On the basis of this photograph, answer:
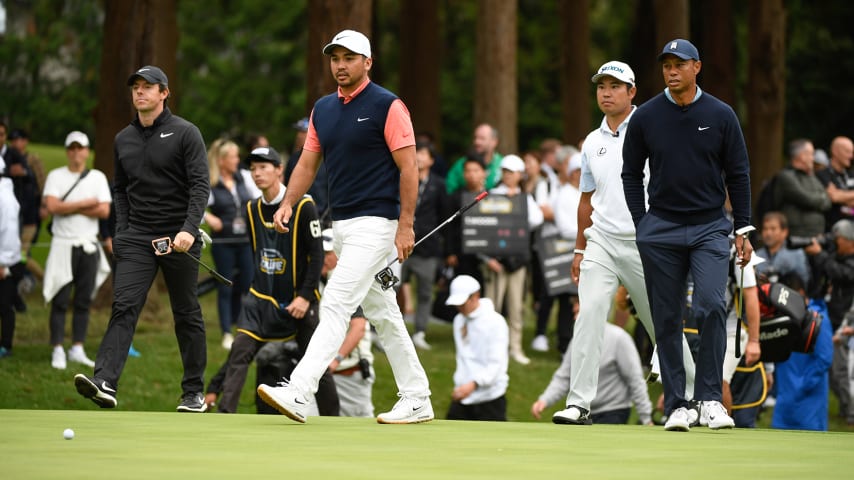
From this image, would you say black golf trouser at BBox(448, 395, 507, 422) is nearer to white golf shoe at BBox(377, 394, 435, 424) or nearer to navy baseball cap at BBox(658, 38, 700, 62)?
white golf shoe at BBox(377, 394, 435, 424)

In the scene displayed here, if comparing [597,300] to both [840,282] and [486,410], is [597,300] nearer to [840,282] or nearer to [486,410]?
[486,410]

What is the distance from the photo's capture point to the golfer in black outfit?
10383mm

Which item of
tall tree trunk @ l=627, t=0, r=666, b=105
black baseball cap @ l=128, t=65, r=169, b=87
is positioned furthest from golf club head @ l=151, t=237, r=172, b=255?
tall tree trunk @ l=627, t=0, r=666, b=105

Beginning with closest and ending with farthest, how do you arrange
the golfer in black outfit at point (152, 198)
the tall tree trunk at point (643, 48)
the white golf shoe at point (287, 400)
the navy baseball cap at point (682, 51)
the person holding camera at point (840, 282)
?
1. the white golf shoe at point (287, 400)
2. the navy baseball cap at point (682, 51)
3. the golfer in black outfit at point (152, 198)
4. the person holding camera at point (840, 282)
5. the tall tree trunk at point (643, 48)

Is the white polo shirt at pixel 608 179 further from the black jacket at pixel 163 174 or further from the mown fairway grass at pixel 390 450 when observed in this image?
the black jacket at pixel 163 174

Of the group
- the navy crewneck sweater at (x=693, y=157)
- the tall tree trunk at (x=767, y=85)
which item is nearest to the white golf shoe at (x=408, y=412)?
the navy crewneck sweater at (x=693, y=157)

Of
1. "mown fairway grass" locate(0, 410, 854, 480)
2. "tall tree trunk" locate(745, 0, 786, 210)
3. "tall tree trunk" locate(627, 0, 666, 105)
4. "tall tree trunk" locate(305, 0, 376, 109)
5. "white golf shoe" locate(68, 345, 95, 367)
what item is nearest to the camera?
"mown fairway grass" locate(0, 410, 854, 480)

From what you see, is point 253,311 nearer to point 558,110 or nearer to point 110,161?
point 110,161

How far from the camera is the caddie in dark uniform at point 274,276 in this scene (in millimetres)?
11562

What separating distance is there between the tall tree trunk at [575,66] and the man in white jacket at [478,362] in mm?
16125

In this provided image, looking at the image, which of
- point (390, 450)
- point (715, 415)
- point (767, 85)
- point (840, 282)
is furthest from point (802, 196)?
point (390, 450)

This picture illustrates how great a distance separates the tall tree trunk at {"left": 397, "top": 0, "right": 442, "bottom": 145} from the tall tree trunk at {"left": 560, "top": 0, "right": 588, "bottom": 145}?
3.14m

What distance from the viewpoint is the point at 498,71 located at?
72.4 ft

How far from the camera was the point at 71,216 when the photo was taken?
15.2 metres
